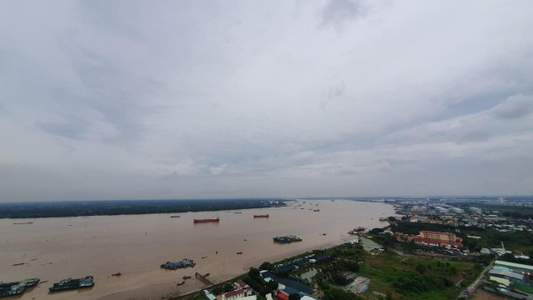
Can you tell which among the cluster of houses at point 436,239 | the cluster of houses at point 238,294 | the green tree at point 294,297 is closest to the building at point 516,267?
the cluster of houses at point 436,239

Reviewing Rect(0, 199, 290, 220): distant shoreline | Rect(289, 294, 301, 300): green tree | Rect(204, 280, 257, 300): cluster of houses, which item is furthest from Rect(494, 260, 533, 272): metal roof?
Rect(0, 199, 290, 220): distant shoreline

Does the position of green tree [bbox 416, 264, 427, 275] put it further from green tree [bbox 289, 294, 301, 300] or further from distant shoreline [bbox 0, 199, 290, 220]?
distant shoreline [bbox 0, 199, 290, 220]

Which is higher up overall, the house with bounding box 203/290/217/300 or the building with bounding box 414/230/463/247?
the house with bounding box 203/290/217/300

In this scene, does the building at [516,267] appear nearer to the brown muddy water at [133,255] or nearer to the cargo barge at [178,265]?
the brown muddy water at [133,255]

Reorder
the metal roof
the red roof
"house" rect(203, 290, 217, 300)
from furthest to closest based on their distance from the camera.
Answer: the metal roof < "house" rect(203, 290, 217, 300) < the red roof

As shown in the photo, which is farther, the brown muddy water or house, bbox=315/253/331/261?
house, bbox=315/253/331/261

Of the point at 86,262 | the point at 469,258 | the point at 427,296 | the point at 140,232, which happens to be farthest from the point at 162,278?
the point at 469,258

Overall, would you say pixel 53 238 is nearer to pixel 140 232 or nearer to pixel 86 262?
pixel 140 232
